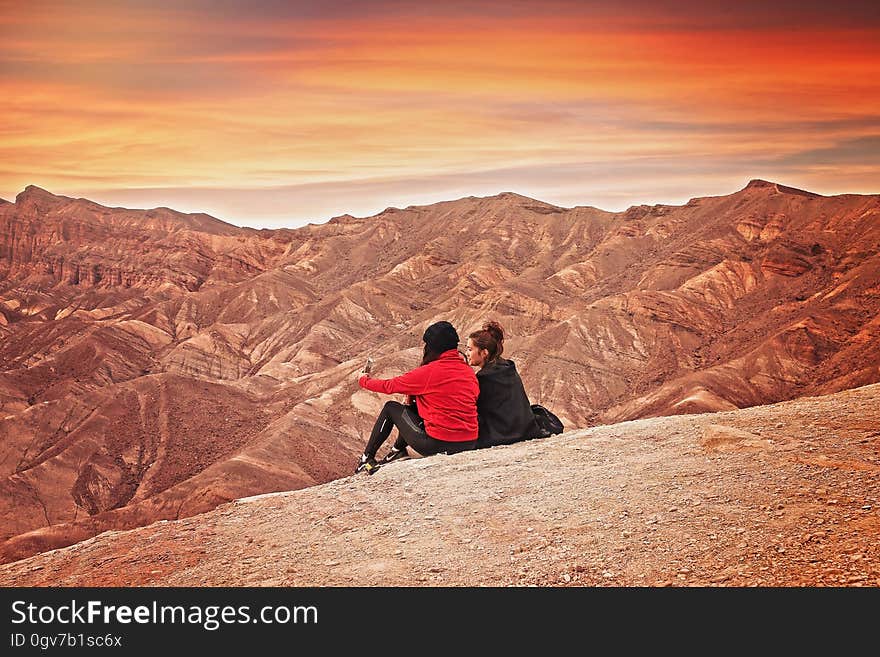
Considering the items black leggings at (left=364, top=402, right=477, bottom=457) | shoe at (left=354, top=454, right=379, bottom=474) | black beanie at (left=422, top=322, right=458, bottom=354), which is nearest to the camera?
black beanie at (left=422, top=322, right=458, bottom=354)

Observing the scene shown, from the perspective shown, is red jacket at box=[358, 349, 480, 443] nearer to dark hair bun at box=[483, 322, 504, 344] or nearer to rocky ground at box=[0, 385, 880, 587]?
rocky ground at box=[0, 385, 880, 587]

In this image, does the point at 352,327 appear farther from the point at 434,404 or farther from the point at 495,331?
the point at 434,404

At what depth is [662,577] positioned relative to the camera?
5.32 metres

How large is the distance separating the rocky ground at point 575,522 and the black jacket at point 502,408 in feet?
1.05

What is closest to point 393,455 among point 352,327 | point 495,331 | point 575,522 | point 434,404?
point 434,404

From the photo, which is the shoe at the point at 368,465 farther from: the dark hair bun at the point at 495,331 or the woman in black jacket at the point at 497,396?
the dark hair bun at the point at 495,331

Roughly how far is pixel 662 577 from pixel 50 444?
38.8 meters

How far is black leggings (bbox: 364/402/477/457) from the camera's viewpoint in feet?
28.0

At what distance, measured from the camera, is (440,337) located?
26.6 ft

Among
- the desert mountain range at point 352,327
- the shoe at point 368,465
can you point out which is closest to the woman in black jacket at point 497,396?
the shoe at point 368,465

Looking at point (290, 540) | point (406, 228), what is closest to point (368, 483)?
point (290, 540)

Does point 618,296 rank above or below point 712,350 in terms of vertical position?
above

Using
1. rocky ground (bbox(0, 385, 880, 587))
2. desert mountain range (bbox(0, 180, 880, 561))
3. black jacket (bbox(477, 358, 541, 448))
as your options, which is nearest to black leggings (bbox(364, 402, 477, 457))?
rocky ground (bbox(0, 385, 880, 587))

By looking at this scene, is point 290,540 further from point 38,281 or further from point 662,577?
point 38,281
